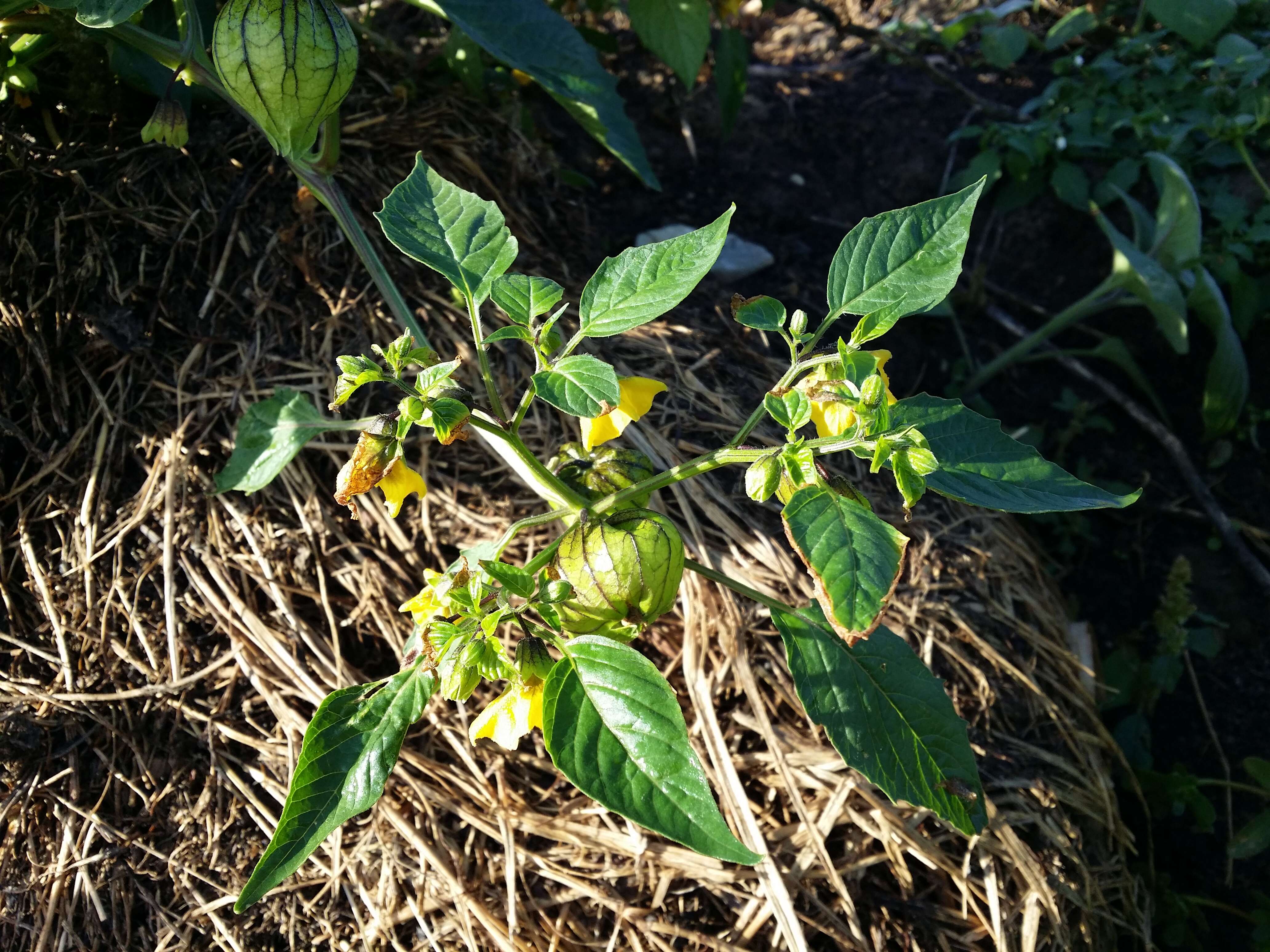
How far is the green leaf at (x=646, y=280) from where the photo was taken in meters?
0.91

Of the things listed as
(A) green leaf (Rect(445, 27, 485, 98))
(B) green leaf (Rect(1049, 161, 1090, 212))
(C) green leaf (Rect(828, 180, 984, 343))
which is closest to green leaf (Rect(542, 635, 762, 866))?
(C) green leaf (Rect(828, 180, 984, 343))

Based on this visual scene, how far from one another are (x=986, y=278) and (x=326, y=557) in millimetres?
1674

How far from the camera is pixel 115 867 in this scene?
123cm

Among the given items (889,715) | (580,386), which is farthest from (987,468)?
(580,386)

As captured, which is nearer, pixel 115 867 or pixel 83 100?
pixel 115 867

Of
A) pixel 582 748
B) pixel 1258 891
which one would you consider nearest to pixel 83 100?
pixel 582 748

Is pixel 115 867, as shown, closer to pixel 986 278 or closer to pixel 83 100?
pixel 83 100

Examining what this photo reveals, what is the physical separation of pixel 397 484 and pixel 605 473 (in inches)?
9.4

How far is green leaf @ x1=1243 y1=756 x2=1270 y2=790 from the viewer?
1.43 meters

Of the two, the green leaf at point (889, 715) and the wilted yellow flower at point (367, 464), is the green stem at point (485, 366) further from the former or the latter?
the green leaf at point (889, 715)

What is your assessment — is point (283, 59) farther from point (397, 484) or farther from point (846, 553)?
point (846, 553)

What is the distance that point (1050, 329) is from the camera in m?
1.92

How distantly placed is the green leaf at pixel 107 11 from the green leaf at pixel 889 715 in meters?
1.04

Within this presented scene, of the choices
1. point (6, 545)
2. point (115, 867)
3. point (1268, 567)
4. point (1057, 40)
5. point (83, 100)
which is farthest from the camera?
point (1057, 40)
